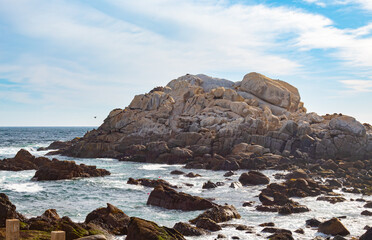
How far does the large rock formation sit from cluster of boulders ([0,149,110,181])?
43.1ft

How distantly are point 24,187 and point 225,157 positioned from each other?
27045mm

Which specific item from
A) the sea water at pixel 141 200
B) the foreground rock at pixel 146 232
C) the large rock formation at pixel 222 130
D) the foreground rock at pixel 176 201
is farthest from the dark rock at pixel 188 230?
the large rock formation at pixel 222 130

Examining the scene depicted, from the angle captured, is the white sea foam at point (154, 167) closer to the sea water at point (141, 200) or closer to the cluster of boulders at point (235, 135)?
the cluster of boulders at point (235, 135)

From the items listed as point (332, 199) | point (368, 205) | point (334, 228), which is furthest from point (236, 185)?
point (334, 228)

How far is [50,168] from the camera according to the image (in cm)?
3762

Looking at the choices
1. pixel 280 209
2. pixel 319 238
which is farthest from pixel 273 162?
pixel 319 238

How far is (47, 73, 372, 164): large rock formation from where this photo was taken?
174 ft

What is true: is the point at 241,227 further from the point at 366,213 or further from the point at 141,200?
the point at 141,200

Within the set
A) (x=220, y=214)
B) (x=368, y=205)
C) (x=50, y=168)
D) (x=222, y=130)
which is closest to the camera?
(x=220, y=214)

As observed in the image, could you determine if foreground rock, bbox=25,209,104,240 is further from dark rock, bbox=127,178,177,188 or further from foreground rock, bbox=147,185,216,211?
dark rock, bbox=127,178,177,188

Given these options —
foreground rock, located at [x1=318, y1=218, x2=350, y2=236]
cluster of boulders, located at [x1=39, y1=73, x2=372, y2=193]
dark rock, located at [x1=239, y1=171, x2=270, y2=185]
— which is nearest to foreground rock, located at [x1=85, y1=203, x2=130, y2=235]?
foreground rock, located at [x1=318, y1=218, x2=350, y2=236]

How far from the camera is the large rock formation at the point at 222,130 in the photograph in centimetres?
5303

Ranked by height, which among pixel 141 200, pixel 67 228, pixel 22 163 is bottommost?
pixel 141 200

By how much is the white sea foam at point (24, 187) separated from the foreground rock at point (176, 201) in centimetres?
1082
